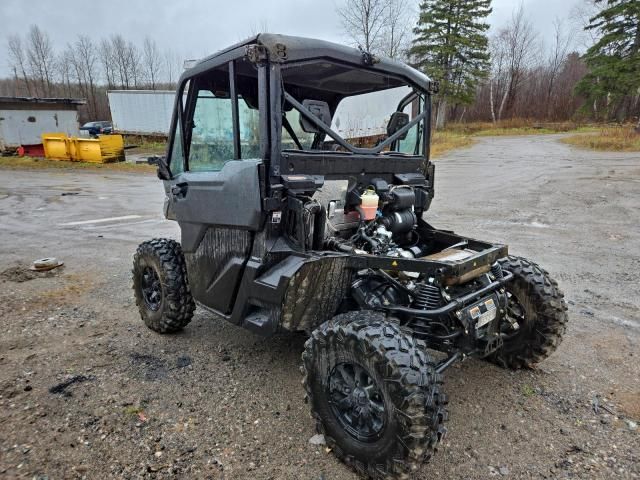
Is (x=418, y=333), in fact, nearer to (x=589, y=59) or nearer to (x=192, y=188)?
(x=192, y=188)

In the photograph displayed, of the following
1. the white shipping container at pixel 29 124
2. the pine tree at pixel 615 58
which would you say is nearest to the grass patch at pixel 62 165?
the white shipping container at pixel 29 124

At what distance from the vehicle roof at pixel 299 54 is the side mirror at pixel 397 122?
287 millimetres

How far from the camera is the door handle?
3.44 meters

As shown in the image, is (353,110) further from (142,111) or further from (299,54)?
(142,111)

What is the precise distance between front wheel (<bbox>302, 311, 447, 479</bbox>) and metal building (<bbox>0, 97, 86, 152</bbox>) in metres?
25.3

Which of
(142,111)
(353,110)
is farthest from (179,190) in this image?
(142,111)

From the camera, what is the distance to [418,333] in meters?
2.79

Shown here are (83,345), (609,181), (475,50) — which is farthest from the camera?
(475,50)

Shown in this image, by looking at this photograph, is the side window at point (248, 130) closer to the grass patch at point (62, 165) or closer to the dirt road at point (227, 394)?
the dirt road at point (227, 394)

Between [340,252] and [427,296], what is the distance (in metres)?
0.60

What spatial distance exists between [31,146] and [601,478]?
26696mm

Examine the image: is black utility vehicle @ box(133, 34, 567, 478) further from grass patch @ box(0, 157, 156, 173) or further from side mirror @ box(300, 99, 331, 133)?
grass patch @ box(0, 157, 156, 173)

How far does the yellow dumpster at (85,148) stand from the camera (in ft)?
66.6

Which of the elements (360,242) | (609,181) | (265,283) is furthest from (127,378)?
(609,181)
